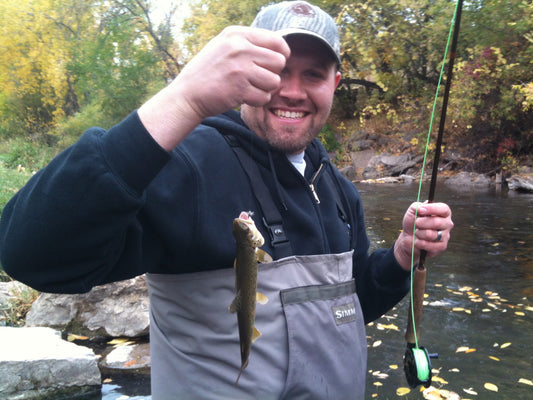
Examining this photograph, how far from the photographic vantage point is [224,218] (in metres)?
1.79

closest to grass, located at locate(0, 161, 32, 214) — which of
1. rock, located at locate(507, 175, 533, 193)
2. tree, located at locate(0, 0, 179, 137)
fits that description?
tree, located at locate(0, 0, 179, 137)

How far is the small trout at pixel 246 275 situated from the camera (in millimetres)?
1538

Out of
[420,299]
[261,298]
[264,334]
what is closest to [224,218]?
[261,298]

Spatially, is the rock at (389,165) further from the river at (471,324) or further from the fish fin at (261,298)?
the fish fin at (261,298)

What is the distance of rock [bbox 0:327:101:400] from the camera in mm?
3957

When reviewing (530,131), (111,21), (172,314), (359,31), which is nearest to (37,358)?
(172,314)

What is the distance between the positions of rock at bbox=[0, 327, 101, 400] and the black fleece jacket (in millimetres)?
2935

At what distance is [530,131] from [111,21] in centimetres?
1790

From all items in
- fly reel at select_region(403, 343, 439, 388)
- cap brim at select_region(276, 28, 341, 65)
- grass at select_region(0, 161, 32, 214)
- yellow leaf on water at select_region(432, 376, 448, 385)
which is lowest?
yellow leaf on water at select_region(432, 376, 448, 385)

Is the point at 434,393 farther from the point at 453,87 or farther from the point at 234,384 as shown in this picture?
the point at 453,87

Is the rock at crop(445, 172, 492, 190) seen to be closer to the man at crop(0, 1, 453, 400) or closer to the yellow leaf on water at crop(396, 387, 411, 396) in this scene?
the yellow leaf on water at crop(396, 387, 411, 396)

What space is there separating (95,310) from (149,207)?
414cm

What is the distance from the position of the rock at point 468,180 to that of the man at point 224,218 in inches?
623

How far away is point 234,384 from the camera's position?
69.5 inches
